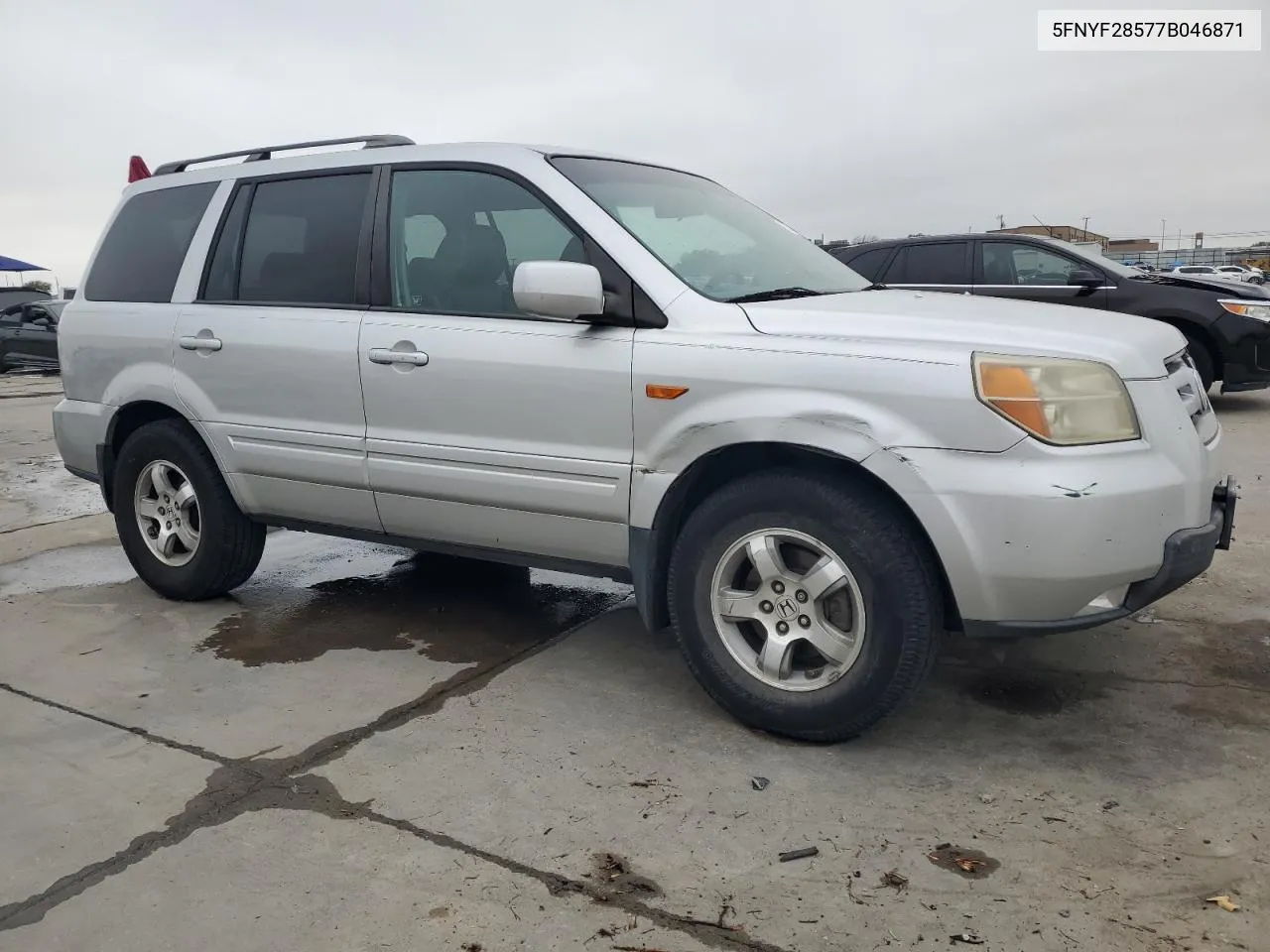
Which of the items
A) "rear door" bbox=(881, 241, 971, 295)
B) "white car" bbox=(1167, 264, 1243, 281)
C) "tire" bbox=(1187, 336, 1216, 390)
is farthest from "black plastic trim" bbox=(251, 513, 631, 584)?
"white car" bbox=(1167, 264, 1243, 281)

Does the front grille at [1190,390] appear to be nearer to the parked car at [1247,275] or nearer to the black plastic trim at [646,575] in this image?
the black plastic trim at [646,575]

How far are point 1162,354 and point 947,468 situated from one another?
0.86 meters

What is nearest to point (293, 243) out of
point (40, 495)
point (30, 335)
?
point (40, 495)

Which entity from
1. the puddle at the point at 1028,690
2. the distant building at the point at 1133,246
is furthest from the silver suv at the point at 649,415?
the distant building at the point at 1133,246

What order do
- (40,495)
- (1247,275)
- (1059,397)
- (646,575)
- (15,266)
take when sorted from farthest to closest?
1. (1247,275)
2. (15,266)
3. (40,495)
4. (646,575)
5. (1059,397)

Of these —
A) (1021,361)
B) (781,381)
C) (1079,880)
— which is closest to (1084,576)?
(1021,361)

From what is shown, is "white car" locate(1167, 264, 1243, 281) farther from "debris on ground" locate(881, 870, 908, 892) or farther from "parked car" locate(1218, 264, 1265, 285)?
"debris on ground" locate(881, 870, 908, 892)

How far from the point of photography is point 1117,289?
9367 millimetres

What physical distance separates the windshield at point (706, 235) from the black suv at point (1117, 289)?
4894 millimetres

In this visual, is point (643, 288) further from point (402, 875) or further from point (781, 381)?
point (402, 875)

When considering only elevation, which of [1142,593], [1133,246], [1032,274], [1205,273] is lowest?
[1142,593]

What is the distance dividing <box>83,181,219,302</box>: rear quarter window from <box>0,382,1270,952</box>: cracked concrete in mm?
1478

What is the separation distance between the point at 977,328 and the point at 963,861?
1414mm

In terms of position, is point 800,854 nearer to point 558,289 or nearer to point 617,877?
point 617,877
